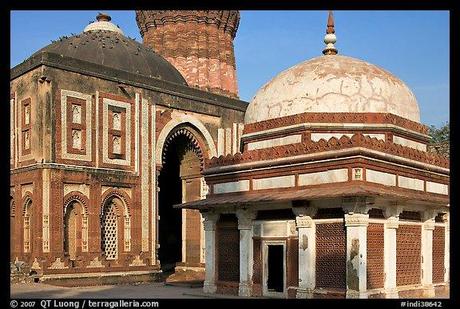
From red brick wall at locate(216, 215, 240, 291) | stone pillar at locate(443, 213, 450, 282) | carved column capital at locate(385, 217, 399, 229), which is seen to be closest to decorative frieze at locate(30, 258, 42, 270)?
red brick wall at locate(216, 215, 240, 291)

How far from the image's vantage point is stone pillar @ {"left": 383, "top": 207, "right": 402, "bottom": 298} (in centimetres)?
1438

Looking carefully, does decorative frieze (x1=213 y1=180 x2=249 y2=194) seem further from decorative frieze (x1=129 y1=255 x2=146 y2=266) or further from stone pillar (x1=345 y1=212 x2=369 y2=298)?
decorative frieze (x1=129 y1=255 x2=146 y2=266)

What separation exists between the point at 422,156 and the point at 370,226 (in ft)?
10.7

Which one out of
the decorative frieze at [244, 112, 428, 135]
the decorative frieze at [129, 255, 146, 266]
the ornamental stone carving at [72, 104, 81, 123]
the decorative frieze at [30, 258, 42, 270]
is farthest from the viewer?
the decorative frieze at [129, 255, 146, 266]

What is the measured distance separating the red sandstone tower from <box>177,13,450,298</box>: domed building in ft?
49.2

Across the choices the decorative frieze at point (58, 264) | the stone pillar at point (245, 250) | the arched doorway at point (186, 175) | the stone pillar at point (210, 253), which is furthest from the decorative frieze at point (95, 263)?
the stone pillar at point (245, 250)

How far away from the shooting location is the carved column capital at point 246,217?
16.1m

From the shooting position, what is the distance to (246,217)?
16.1 metres

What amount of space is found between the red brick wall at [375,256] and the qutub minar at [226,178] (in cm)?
4

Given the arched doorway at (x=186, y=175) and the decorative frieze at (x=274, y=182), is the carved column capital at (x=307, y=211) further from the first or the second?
A: the arched doorway at (x=186, y=175)

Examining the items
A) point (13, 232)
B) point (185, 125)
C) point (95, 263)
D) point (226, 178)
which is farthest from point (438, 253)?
point (13, 232)
